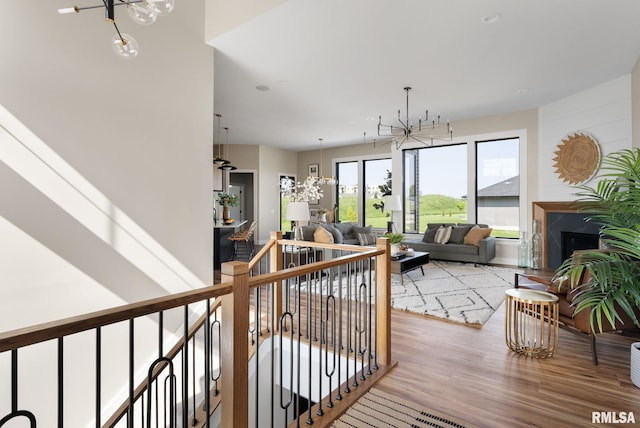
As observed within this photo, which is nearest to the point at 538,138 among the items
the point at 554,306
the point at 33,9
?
the point at 554,306

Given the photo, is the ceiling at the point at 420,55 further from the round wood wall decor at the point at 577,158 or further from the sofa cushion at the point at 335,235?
the sofa cushion at the point at 335,235

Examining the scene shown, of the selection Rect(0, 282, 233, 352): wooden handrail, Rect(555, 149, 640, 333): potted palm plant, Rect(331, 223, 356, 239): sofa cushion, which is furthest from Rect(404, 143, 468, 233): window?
Rect(0, 282, 233, 352): wooden handrail

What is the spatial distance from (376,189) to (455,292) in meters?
5.23

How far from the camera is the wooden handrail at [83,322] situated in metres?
0.90

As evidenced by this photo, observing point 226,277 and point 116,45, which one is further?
point 116,45

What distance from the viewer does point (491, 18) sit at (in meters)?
3.26

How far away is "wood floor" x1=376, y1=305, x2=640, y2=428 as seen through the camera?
6.93 feet

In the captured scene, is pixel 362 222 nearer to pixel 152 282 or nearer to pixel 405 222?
pixel 405 222

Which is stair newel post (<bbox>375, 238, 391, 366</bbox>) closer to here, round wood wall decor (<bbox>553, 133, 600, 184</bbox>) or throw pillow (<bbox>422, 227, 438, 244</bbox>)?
round wood wall decor (<bbox>553, 133, 600, 184</bbox>)

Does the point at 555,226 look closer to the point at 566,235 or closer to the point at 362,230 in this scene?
the point at 566,235

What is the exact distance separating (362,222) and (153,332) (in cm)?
725

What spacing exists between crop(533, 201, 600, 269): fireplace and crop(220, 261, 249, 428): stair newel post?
19.7 ft

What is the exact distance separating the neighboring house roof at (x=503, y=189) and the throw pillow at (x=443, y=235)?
116 centimetres

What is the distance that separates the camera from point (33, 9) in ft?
8.14
